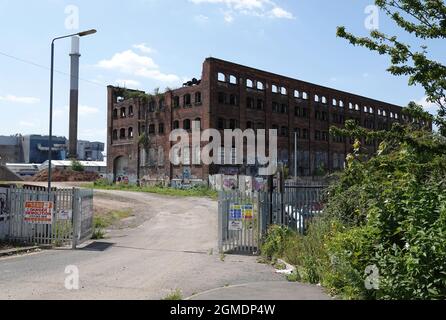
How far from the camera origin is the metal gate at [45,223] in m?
15.1

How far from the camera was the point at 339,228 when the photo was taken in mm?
10000

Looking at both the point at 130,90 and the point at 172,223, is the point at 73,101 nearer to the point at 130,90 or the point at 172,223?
the point at 130,90

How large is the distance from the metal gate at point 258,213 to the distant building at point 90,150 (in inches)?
4532

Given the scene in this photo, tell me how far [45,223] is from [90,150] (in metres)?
116

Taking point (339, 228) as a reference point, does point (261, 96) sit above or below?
above

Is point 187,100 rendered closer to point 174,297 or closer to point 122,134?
point 122,134

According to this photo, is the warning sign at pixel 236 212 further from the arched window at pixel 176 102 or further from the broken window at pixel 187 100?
the arched window at pixel 176 102

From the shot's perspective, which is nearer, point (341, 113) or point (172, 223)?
point (172, 223)

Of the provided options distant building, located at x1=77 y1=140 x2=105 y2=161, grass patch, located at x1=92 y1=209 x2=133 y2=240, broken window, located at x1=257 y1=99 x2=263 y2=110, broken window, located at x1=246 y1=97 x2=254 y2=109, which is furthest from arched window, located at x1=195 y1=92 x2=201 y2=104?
distant building, located at x1=77 y1=140 x2=105 y2=161

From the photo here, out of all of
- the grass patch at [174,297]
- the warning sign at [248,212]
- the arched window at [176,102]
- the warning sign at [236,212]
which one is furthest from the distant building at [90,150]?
the grass patch at [174,297]

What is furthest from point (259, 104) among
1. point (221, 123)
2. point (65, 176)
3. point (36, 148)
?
point (36, 148)

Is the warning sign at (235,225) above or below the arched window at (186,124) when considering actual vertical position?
below

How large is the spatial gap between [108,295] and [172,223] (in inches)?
610
